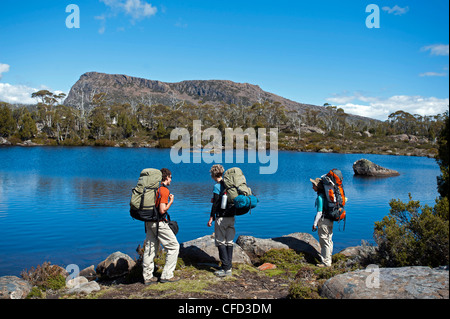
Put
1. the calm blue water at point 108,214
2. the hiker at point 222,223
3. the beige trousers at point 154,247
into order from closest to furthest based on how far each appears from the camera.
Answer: the beige trousers at point 154,247
the hiker at point 222,223
the calm blue water at point 108,214

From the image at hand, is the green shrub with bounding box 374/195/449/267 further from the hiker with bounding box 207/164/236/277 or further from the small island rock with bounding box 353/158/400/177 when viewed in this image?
the small island rock with bounding box 353/158/400/177

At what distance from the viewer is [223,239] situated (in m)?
7.80

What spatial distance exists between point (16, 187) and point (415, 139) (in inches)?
4683

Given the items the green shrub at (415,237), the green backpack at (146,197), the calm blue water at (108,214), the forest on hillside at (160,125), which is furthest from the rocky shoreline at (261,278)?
the forest on hillside at (160,125)

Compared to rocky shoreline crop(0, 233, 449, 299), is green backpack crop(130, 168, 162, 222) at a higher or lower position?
higher

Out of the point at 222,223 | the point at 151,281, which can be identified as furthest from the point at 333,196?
the point at 151,281

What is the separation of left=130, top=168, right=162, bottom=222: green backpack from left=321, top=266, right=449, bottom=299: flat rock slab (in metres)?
3.75

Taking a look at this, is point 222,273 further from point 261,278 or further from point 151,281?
point 151,281

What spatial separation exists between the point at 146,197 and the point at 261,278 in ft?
10.8

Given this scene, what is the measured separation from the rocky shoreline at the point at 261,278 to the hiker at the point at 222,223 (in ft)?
1.31

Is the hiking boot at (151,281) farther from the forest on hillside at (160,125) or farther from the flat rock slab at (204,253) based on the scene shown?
the forest on hillside at (160,125)

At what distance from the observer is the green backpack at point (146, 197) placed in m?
7.04

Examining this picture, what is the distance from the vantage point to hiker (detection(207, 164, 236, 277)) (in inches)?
297

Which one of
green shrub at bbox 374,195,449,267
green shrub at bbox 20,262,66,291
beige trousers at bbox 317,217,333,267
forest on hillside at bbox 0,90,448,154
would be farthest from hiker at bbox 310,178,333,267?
forest on hillside at bbox 0,90,448,154
